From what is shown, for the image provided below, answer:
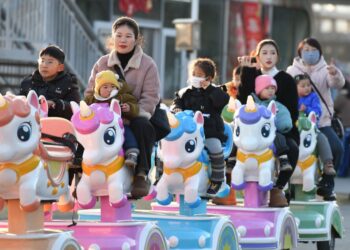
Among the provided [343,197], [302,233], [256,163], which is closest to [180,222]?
[256,163]

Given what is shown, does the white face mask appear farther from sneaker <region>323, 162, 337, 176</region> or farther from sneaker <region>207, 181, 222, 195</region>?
sneaker <region>323, 162, 337, 176</region>

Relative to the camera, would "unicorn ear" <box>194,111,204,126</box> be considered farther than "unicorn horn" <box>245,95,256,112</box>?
No

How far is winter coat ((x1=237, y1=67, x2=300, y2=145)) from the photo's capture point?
11.9m

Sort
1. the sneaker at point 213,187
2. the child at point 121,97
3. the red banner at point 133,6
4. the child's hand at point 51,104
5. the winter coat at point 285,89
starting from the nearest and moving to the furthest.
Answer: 1. the child at point 121,97
2. the child's hand at point 51,104
3. the sneaker at point 213,187
4. the winter coat at point 285,89
5. the red banner at point 133,6

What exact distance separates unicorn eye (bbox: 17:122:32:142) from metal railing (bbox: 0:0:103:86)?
13.9 metres

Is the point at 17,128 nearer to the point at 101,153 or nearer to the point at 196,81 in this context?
the point at 101,153

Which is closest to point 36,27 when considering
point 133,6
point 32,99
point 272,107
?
point 133,6

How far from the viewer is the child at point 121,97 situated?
935 centimetres

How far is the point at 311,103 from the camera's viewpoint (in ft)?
42.4

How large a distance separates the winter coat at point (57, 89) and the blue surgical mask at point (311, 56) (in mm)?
4003

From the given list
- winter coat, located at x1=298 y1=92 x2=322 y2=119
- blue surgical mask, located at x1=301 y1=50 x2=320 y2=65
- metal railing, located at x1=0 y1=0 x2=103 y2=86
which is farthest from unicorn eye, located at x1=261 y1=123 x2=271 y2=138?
metal railing, located at x1=0 y1=0 x2=103 y2=86

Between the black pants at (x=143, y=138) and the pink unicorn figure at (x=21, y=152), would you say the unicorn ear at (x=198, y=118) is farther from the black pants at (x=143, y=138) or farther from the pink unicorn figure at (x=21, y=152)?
the pink unicorn figure at (x=21, y=152)

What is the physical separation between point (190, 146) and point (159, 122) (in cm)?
70

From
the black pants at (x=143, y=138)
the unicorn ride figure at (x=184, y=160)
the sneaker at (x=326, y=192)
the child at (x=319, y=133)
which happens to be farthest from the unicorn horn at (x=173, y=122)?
the sneaker at (x=326, y=192)
